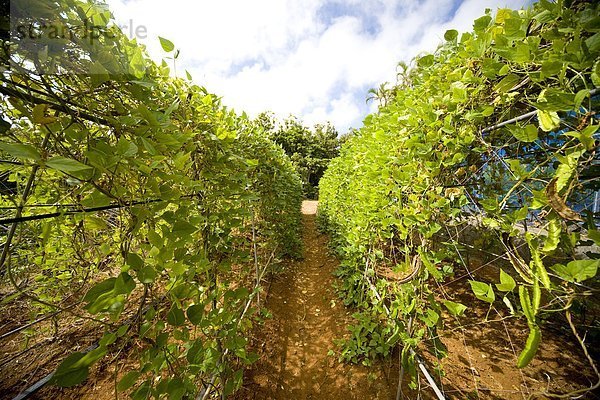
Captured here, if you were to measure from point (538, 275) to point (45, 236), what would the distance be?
70.1 inches

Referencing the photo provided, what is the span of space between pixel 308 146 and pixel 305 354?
2706 centimetres

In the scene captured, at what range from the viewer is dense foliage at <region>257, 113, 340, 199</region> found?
1050 inches

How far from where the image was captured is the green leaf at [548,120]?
2.87 feet

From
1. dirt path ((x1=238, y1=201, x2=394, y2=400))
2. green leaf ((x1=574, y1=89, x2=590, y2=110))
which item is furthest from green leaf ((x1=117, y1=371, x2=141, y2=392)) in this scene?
dirt path ((x1=238, y1=201, x2=394, y2=400))

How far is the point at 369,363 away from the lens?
2.90m

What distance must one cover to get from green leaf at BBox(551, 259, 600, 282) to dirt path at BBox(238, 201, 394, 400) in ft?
8.46

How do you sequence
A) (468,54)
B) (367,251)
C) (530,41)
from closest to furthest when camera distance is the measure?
(530,41), (468,54), (367,251)

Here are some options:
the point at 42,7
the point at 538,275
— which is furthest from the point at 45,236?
the point at 538,275

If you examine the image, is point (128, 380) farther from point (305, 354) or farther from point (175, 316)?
point (305, 354)

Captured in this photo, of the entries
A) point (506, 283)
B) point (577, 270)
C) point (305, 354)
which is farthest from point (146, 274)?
point (305, 354)

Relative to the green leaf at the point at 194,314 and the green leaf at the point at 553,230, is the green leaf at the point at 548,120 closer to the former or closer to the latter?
the green leaf at the point at 553,230

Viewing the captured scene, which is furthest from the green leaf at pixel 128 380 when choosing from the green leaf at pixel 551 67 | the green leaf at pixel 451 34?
the green leaf at pixel 451 34

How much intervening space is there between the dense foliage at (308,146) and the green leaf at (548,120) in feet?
81.1

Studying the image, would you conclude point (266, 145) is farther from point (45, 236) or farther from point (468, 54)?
point (45, 236)
